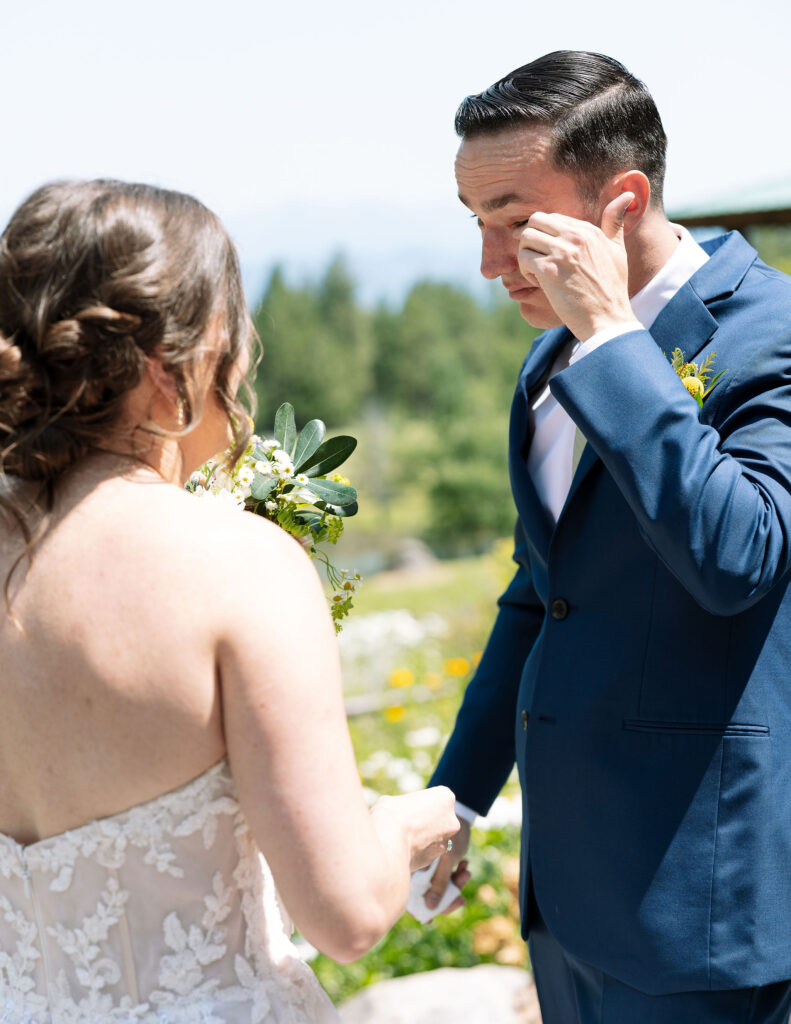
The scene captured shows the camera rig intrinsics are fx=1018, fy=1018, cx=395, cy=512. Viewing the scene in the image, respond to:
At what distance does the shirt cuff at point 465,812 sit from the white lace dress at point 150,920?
91cm

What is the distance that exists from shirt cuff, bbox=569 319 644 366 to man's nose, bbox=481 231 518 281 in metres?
0.41

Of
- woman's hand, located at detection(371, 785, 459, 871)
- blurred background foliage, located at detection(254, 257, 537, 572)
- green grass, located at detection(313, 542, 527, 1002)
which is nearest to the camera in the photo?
woman's hand, located at detection(371, 785, 459, 871)

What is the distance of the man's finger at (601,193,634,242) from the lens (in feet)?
6.54

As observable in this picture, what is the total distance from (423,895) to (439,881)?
0.05 metres

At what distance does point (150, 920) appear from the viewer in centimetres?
145

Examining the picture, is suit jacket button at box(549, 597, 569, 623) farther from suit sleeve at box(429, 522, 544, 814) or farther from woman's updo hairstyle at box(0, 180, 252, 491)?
woman's updo hairstyle at box(0, 180, 252, 491)

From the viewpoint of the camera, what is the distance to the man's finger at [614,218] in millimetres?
1994

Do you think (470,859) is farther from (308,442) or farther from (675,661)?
(308,442)

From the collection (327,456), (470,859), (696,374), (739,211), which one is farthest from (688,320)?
(739,211)

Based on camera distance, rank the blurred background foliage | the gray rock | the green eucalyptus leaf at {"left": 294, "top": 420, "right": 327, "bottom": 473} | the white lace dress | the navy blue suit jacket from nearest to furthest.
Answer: the white lace dress → the navy blue suit jacket → the green eucalyptus leaf at {"left": 294, "top": 420, "right": 327, "bottom": 473} → the gray rock → the blurred background foliage

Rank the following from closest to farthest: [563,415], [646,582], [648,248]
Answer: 1. [646,582]
2. [648,248]
3. [563,415]

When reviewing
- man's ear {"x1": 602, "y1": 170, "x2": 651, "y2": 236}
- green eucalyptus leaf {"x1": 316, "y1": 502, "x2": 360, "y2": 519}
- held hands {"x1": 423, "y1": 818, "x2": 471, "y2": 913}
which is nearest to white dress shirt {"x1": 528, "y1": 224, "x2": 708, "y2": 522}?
man's ear {"x1": 602, "y1": 170, "x2": 651, "y2": 236}

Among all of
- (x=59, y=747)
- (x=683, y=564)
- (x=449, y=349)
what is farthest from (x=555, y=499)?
(x=449, y=349)

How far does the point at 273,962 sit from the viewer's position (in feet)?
5.03
